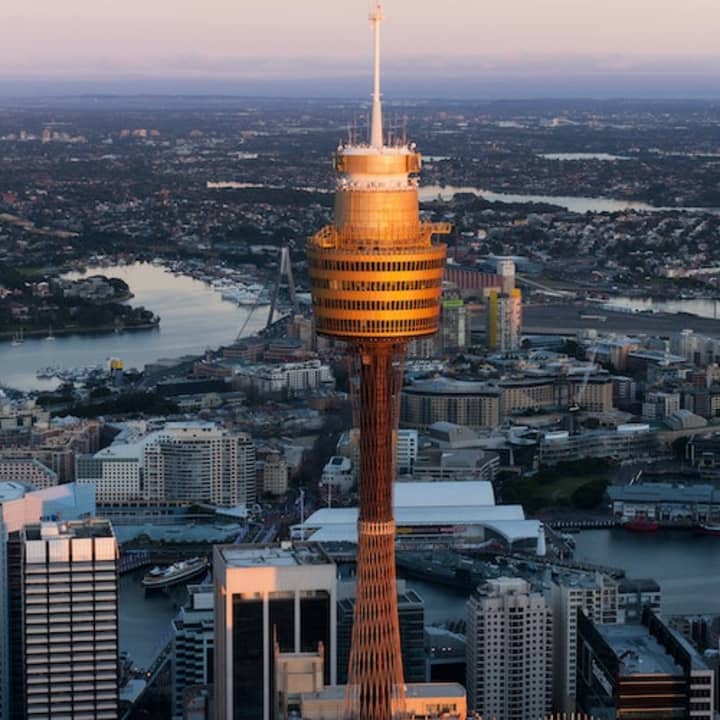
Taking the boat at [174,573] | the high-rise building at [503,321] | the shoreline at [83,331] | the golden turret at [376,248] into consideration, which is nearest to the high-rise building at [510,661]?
the golden turret at [376,248]

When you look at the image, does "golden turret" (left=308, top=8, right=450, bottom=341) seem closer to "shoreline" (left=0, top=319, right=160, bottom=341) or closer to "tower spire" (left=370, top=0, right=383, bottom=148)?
"tower spire" (left=370, top=0, right=383, bottom=148)

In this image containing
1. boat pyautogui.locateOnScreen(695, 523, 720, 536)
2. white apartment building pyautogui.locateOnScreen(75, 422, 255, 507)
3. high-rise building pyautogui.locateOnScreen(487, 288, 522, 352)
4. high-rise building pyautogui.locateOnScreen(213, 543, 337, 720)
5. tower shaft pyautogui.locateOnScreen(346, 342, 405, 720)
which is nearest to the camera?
tower shaft pyautogui.locateOnScreen(346, 342, 405, 720)

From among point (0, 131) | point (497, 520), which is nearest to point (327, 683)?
point (497, 520)

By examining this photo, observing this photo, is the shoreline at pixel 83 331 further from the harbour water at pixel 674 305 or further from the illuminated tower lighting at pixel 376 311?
the illuminated tower lighting at pixel 376 311

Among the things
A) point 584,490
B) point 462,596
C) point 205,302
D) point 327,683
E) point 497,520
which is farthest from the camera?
point 205,302

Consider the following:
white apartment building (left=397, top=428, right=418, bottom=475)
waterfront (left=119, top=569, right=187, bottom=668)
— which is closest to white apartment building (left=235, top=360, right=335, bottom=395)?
white apartment building (left=397, top=428, right=418, bottom=475)

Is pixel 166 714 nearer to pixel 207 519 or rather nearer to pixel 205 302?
pixel 207 519
